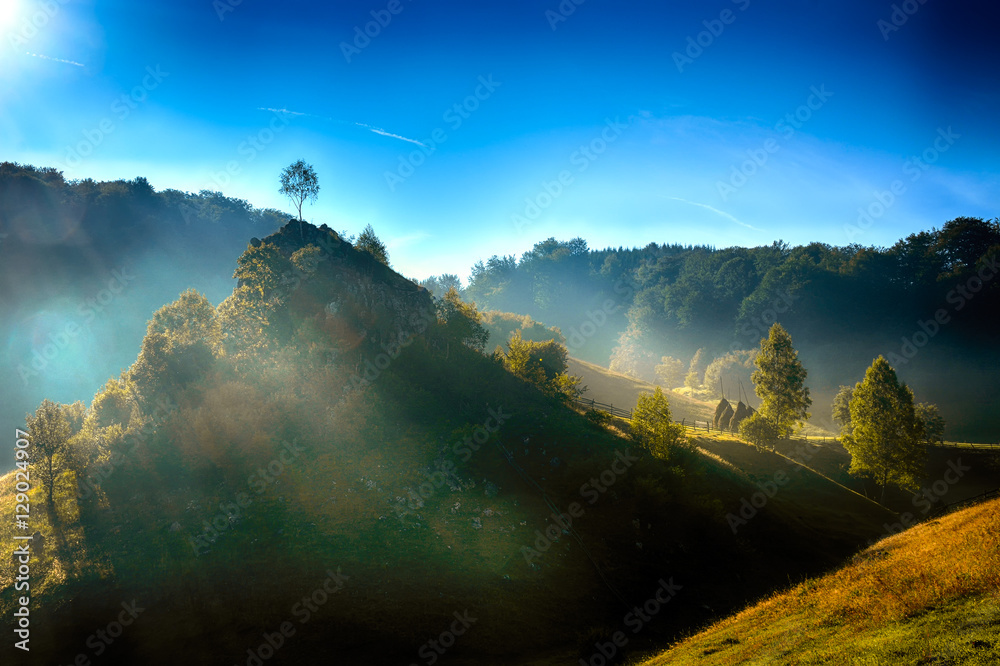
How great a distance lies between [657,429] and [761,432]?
71.9 feet

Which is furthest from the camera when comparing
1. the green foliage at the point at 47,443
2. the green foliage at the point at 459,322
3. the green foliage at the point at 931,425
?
the green foliage at the point at 931,425

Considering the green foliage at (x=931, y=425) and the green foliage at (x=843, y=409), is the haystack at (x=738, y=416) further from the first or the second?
the green foliage at (x=931, y=425)

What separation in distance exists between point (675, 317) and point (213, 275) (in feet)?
597

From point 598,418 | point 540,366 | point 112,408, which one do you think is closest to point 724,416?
point 598,418

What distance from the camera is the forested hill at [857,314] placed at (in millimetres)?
106875

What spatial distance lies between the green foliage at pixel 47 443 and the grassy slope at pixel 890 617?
156ft

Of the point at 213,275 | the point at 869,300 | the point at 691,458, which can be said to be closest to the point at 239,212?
the point at 213,275

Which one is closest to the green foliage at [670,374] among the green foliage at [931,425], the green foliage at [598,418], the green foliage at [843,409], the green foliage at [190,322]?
the green foliage at [843,409]

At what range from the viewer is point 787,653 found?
1596 centimetres

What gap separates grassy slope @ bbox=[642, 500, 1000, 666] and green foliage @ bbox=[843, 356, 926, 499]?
28.5 m

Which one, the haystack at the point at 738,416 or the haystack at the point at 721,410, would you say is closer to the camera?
the haystack at the point at 738,416

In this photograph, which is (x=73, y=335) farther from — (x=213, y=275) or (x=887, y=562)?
(x=887, y=562)

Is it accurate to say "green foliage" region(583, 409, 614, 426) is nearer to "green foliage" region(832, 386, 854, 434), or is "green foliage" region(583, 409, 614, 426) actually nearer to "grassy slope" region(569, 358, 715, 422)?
"grassy slope" region(569, 358, 715, 422)

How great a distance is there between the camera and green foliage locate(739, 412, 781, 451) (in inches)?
2260
